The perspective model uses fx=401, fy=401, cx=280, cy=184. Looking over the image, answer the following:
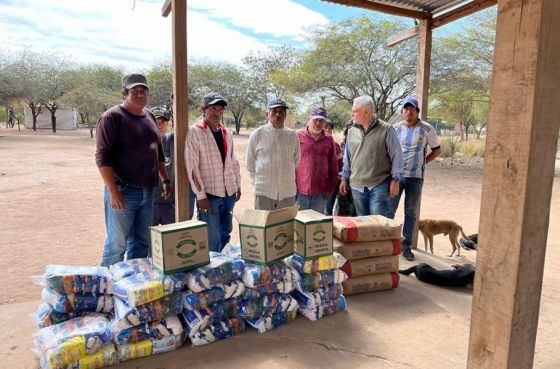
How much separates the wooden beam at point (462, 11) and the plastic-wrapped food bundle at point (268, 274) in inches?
140

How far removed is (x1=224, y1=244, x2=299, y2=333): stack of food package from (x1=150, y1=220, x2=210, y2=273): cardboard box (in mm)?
350

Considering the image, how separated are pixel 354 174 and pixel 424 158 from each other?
908 mm

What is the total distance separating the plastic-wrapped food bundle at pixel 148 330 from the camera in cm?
245

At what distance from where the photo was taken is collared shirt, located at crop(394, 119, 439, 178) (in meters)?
4.46

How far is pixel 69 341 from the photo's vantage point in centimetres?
228

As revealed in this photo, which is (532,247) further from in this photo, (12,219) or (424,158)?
(12,219)

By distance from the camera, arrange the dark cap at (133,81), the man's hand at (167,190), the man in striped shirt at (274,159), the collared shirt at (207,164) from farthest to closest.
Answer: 1. the man's hand at (167,190)
2. the man in striped shirt at (274,159)
3. the collared shirt at (207,164)
4. the dark cap at (133,81)

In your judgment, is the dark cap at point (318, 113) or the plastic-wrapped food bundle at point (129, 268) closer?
the plastic-wrapped food bundle at point (129, 268)

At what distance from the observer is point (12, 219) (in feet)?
22.5

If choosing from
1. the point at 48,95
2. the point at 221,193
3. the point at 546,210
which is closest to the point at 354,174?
the point at 221,193

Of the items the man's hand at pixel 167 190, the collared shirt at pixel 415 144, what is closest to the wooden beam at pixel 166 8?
the man's hand at pixel 167 190

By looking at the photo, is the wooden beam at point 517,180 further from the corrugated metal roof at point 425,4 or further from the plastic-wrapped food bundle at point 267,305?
the corrugated metal roof at point 425,4

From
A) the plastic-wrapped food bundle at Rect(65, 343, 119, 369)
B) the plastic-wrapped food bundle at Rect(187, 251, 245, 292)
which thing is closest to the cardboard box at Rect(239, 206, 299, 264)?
the plastic-wrapped food bundle at Rect(187, 251, 245, 292)

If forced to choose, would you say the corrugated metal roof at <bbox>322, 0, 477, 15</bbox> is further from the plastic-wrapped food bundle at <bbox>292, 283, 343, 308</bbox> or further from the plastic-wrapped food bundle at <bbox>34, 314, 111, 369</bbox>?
the plastic-wrapped food bundle at <bbox>34, 314, 111, 369</bbox>
